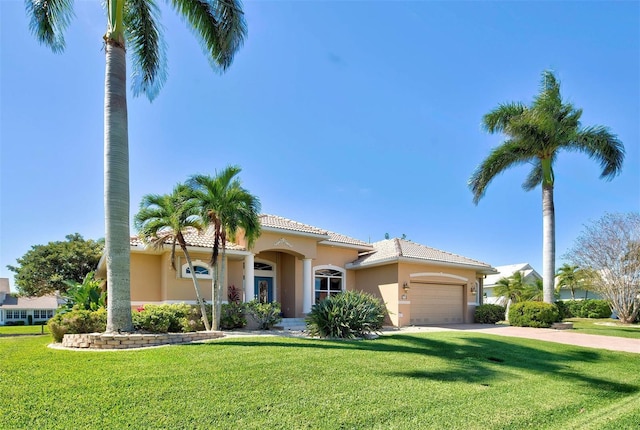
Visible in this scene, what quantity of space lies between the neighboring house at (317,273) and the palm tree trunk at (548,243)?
10.2ft

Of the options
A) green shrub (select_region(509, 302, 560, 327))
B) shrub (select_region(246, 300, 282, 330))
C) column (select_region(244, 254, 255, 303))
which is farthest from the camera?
green shrub (select_region(509, 302, 560, 327))

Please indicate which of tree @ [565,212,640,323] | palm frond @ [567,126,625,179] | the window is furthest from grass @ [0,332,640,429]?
tree @ [565,212,640,323]

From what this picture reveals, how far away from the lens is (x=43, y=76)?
13.3m

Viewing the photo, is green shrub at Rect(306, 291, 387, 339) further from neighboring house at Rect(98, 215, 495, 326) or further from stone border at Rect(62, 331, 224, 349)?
neighboring house at Rect(98, 215, 495, 326)

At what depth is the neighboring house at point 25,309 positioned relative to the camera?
49.5 metres

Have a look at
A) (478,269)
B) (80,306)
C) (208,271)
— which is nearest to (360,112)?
(208,271)

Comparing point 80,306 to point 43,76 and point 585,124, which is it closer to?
point 43,76

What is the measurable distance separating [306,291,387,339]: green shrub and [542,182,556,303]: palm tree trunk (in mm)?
12773

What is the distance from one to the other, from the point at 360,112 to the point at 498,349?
39.0ft

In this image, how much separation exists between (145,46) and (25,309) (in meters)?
51.9

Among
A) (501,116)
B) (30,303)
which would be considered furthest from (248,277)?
(30,303)

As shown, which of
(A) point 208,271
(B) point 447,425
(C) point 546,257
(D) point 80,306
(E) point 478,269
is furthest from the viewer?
(E) point 478,269

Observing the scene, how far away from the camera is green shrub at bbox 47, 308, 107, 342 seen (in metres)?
11.7

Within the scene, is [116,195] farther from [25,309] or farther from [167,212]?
[25,309]
